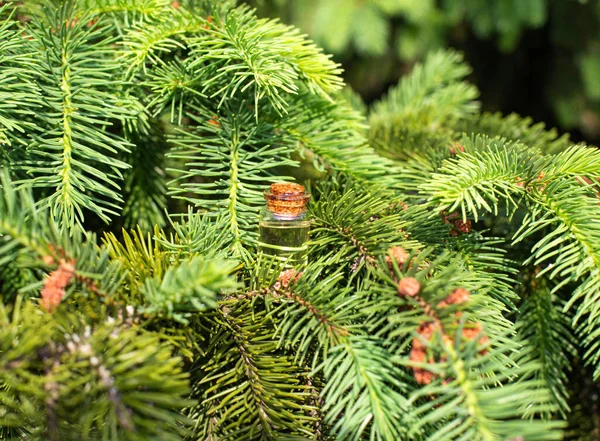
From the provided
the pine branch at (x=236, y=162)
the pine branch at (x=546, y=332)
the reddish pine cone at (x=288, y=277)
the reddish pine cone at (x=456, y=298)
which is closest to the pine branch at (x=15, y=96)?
the pine branch at (x=236, y=162)

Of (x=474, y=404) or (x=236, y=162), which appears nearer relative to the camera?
(x=474, y=404)

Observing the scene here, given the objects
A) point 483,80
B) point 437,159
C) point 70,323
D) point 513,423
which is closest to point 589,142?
point 483,80

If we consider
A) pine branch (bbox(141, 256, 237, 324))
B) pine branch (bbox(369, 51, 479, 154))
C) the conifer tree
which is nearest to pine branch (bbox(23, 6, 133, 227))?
the conifer tree

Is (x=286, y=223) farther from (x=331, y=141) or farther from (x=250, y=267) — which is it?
(x=331, y=141)

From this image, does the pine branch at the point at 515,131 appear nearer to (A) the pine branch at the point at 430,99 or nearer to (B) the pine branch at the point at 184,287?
(A) the pine branch at the point at 430,99

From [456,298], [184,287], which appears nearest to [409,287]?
[456,298]

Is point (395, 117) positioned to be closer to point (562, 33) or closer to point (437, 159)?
point (437, 159)
